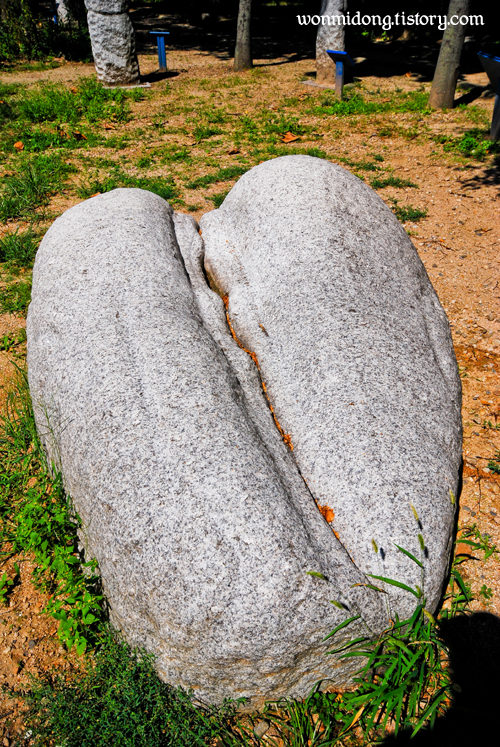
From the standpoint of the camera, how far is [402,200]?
621 cm

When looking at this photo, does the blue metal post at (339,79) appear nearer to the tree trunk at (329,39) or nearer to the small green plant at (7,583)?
the tree trunk at (329,39)

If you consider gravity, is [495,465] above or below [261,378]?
below

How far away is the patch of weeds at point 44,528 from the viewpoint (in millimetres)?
2389

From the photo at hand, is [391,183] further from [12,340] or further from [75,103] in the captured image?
[75,103]

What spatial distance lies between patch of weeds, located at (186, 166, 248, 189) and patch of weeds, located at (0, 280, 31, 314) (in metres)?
2.66

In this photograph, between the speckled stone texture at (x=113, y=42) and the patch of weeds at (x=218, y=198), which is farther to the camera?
the speckled stone texture at (x=113, y=42)

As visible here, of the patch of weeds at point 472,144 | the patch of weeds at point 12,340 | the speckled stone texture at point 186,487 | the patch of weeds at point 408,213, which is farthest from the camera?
the patch of weeds at point 472,144

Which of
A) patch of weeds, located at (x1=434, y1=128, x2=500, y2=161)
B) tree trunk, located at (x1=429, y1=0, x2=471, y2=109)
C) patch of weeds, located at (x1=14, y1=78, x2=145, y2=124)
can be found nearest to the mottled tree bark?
patch of weeds, located at (x1=14, y1=78, x2=145, y2=124)

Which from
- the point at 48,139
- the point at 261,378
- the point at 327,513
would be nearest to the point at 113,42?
the point at 48,139

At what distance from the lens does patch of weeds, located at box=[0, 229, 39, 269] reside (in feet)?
17.0

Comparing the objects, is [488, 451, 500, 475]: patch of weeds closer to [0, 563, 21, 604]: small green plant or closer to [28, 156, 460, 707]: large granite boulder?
[28, 156, 460, 707]: large granite boulder

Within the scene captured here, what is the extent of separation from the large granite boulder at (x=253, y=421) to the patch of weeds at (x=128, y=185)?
2.57 m

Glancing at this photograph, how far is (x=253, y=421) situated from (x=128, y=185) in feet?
15.8

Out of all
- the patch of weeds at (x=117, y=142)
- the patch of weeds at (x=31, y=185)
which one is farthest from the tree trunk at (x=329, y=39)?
the patch of weeds at (x=31, y=185)
